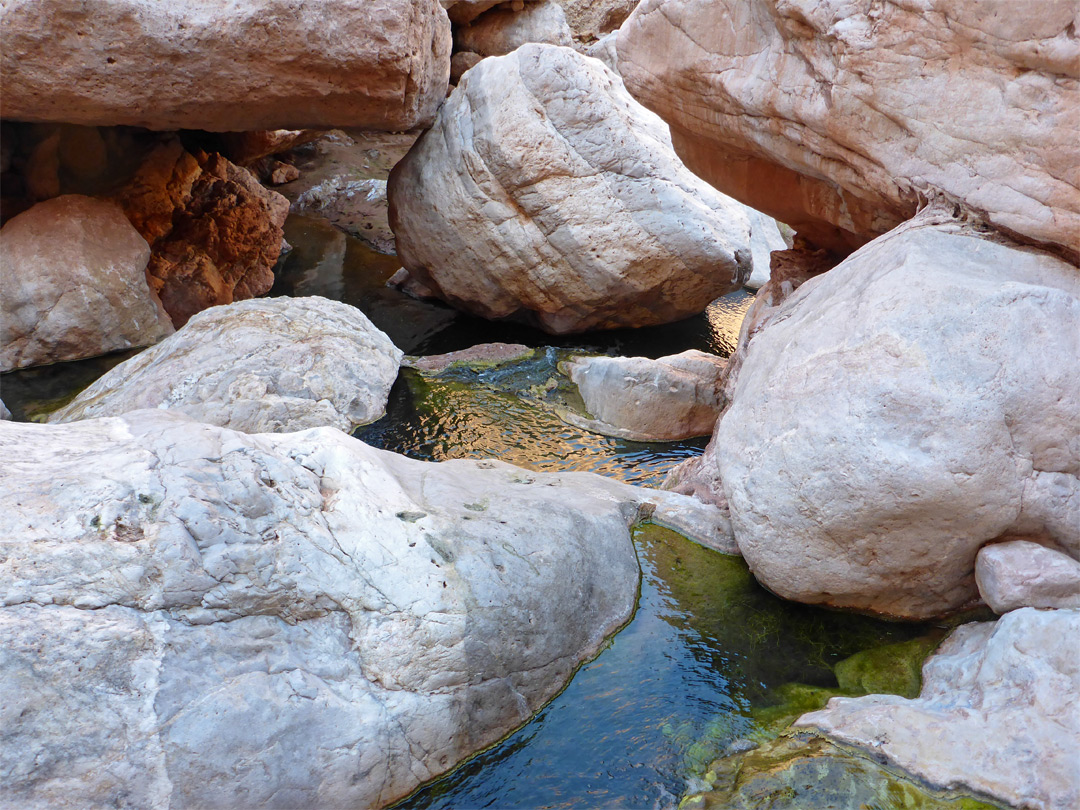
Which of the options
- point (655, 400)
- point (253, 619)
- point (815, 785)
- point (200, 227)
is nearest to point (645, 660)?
point (815, 785)

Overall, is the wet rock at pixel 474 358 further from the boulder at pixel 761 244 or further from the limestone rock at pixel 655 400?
the boulder at pixel 761 244

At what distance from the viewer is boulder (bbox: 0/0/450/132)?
18.8 feet

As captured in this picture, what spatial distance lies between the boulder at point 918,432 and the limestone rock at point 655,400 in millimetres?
2214

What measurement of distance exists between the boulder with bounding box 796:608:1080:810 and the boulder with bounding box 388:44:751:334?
5.05 m

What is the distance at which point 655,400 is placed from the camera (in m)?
6.28

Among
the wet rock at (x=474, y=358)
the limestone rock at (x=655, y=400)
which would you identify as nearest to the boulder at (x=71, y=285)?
the wet rock at (x=474, y=358)

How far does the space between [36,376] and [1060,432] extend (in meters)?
7.47

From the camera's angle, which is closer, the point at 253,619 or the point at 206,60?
the point at 253,619

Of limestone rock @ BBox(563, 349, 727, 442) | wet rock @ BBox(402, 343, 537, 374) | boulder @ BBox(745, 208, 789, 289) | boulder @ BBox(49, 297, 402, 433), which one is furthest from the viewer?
boulder @ BBox(745, 208, 789, 289)

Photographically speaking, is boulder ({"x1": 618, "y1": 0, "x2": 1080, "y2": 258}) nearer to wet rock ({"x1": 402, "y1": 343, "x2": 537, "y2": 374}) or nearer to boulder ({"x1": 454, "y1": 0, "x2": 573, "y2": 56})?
wet rock ({"x1": 402, "y1": 343, "x2": 537, "y2": 374})

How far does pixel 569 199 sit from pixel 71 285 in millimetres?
4486

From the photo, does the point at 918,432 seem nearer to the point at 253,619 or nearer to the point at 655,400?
the point at 253,619

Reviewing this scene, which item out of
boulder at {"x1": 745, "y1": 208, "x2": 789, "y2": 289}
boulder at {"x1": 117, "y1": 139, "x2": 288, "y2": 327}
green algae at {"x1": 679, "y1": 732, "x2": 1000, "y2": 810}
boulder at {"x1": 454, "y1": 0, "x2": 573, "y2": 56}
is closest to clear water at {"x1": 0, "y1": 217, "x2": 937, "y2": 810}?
green algae at {"x1": 679, "y1": 732, "x2": 1000, "y2": 810}

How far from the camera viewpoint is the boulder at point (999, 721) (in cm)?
277
